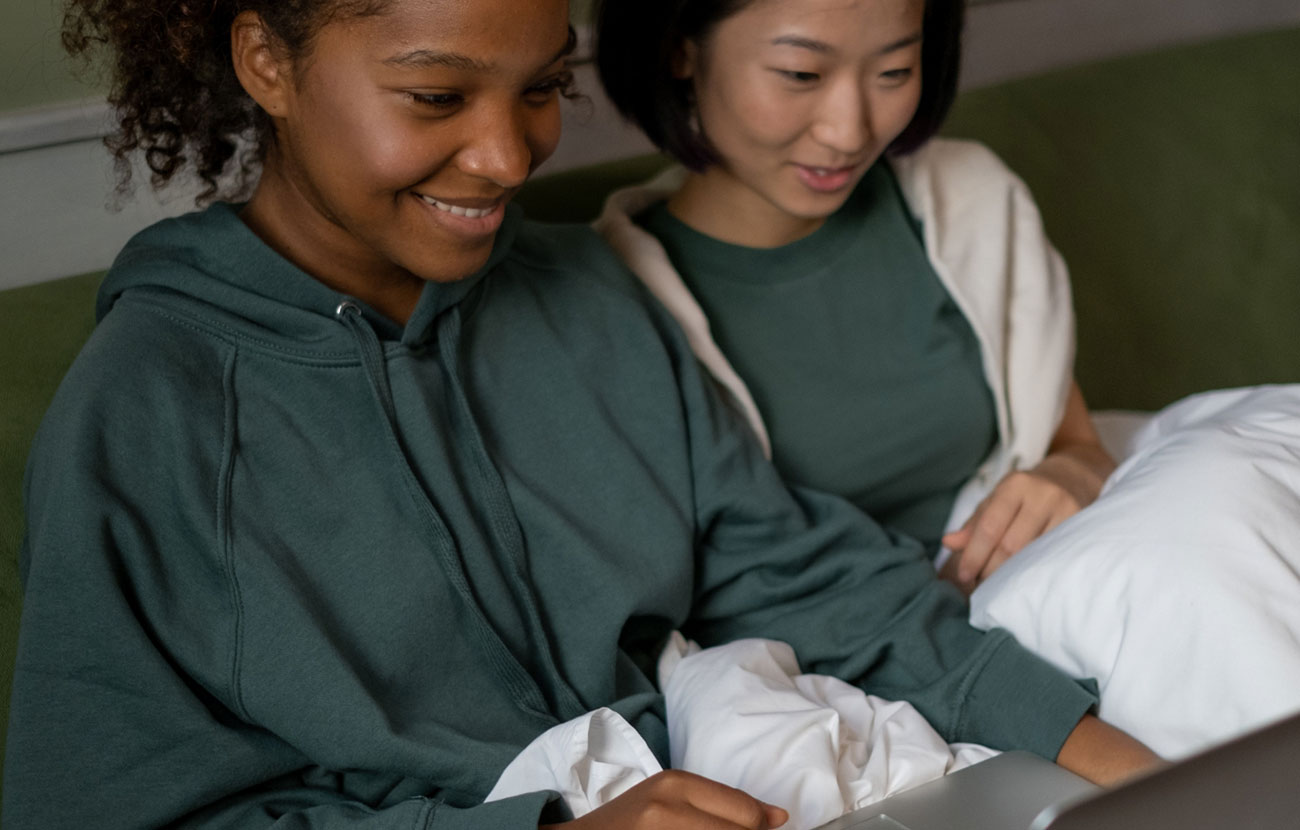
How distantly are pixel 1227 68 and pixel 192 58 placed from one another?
1.57 meters

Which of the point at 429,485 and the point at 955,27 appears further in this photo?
the point at 955,27

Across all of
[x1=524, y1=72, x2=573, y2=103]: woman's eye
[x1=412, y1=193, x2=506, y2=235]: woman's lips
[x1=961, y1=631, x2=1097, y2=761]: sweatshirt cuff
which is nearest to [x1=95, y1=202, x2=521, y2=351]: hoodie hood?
[x1=412, y1=193, x2=506, y2=235]: woman's lips

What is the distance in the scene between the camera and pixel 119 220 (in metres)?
1.34

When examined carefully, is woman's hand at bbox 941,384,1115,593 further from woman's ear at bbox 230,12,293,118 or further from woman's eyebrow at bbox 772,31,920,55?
woman's ear at bbox 230,12,293,118

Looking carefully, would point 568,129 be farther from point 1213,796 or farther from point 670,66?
point 1213,796

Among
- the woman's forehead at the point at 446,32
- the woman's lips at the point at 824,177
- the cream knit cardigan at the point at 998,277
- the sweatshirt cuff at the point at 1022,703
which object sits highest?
the woman's forehead at the point at 446,32

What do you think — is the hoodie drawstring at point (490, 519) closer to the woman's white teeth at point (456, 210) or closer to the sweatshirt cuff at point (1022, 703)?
the woman's white teeth at point (456, 210)

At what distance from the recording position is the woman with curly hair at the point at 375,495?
890mm

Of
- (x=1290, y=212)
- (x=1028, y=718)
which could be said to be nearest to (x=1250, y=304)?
(x=1290, y=212)

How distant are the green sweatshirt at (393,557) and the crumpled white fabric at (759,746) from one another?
4 centimetres

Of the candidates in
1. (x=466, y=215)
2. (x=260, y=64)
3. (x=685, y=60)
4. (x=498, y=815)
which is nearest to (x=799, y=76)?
(x=685, y=60)

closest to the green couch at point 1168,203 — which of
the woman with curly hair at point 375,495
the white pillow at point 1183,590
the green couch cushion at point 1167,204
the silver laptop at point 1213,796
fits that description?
the green couch cushion at point 1167,204

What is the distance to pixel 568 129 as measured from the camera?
1.68 metres

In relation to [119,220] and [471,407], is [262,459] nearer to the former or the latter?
[471,407]
